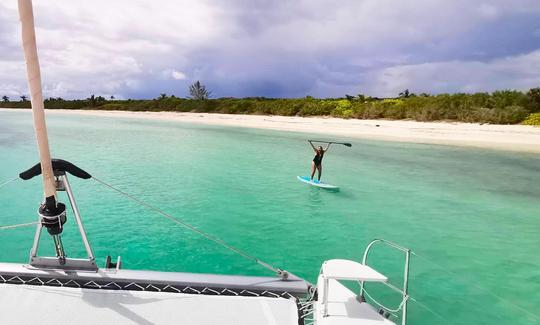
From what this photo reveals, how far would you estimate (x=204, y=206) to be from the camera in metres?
14.3

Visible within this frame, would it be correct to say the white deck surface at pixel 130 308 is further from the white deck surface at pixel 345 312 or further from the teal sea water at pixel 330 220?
the teal sea water at pixel 330 220

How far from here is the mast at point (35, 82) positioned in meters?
3.94

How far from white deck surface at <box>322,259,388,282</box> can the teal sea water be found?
1.78m

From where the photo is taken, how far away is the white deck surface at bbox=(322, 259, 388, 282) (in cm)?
422

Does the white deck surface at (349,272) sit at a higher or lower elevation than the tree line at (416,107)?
lower

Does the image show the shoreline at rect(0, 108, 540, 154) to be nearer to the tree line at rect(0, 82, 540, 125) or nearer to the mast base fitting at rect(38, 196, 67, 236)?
the tree line at rect(0, 82, 540, 125)

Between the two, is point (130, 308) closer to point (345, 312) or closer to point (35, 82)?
point (345, 312)

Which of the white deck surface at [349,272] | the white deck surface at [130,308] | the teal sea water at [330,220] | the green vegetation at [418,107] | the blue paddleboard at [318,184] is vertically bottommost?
the teal sea water at [330,220]

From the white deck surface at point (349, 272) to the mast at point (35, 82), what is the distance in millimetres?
3315

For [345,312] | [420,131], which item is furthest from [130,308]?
[420,131]

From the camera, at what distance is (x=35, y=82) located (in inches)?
163

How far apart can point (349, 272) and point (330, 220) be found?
8686 millimetres

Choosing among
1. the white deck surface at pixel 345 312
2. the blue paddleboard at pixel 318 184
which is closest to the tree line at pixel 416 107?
the blue paddleboard at pixel 318 184

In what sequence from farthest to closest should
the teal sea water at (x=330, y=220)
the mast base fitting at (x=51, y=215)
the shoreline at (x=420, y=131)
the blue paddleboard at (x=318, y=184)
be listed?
the shoreline at (x=420, y=131), the blue paddleboard at (x=318, y=184), the teal sea water at (x=330, y=220), the mast base fitting at (x=51, y=215)
